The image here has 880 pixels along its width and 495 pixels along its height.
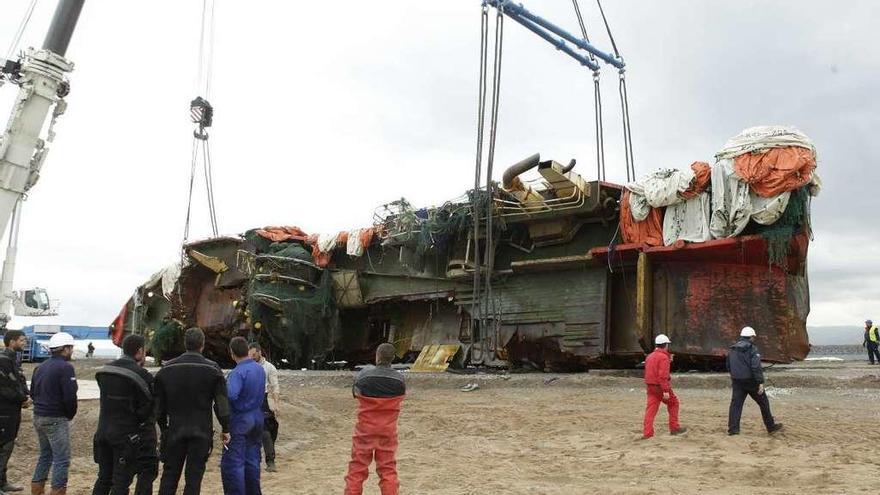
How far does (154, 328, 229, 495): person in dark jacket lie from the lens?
5379 mm

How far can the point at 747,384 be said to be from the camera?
8.41 m

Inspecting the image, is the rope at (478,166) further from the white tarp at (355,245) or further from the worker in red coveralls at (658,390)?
the worker in red coveralls at (658,390)

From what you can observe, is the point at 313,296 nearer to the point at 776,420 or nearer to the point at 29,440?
the point at 29,440

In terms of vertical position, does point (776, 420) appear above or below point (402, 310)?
below

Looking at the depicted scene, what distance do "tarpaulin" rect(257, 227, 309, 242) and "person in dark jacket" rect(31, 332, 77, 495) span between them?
1387 centimetres

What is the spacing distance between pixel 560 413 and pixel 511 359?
5644mm

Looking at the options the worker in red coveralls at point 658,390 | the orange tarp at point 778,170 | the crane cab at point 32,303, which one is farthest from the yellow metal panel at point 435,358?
the crane cab at point 32,303

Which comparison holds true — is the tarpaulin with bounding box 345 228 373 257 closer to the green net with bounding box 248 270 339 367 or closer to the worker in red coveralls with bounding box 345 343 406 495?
the green net with bounding box 248 270 339 367

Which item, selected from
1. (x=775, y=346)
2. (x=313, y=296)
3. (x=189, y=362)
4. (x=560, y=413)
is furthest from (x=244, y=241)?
(x=189, y=362)

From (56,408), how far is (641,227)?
36.6 ft

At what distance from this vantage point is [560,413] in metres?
10.8

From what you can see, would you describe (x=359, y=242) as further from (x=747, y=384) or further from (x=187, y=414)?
(x=187, y=414)

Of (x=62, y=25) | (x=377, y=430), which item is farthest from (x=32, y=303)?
(x=377, y=430)

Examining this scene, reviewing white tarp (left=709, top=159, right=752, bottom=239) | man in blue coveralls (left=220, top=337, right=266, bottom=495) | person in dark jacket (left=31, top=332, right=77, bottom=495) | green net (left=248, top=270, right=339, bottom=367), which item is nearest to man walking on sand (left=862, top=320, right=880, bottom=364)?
white tarp (left=709, top=159, right=752, bottom=239)
